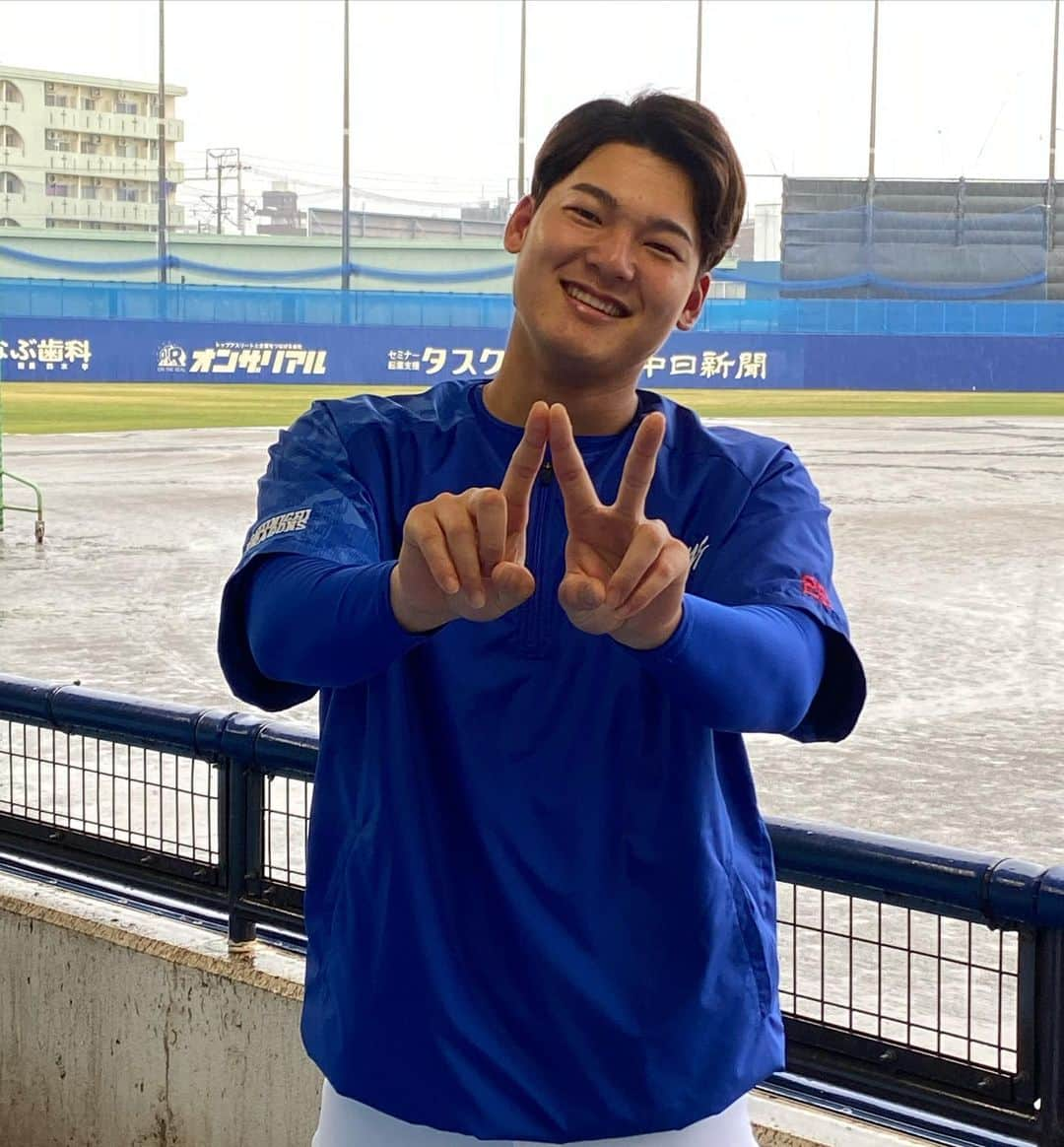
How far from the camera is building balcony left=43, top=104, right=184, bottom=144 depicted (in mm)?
56969

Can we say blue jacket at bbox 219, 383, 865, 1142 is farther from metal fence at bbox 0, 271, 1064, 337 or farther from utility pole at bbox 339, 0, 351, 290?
utility pole at bbox 339, 0, 351, 290

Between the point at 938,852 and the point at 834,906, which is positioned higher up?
the point at 938,852

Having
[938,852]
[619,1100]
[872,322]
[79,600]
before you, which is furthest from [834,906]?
[872,322]

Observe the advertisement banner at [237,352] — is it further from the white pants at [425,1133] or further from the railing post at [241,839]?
the white pants at [425,1133]

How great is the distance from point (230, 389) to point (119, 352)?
2294 mm

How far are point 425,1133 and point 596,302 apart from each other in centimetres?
76

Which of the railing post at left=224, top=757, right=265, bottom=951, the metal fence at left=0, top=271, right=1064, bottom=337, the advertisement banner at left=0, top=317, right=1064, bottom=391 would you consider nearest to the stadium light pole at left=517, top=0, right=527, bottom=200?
the metal fence at left=0, top=271, right=1064, bottom=337

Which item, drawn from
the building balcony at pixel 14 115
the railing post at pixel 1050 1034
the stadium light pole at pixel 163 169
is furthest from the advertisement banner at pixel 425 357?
the railing post at pixel 1050 1034

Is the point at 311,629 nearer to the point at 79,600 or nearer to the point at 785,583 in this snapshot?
the point at 785,583

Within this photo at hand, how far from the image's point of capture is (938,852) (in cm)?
237

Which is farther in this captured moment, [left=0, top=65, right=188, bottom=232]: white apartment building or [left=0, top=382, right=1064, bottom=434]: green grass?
[left=0, top=65, right=188, bottom=232]: white apartment building

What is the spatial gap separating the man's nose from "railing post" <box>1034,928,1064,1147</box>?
3.98ft

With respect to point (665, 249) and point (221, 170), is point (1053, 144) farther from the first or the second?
point (665, 249)

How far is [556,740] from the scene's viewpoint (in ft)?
4.88
